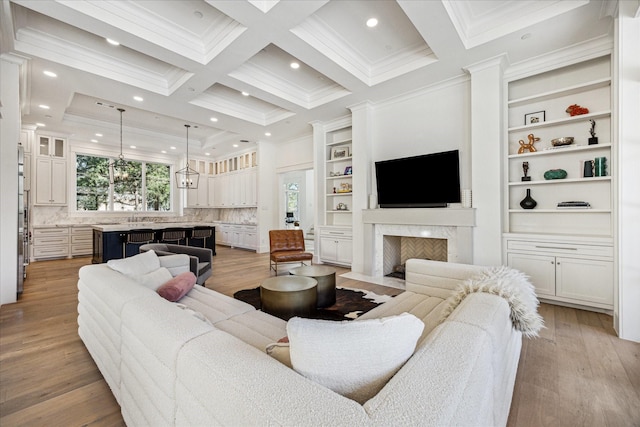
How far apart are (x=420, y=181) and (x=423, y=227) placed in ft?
2.38

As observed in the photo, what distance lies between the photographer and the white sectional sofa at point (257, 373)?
28.5 inches

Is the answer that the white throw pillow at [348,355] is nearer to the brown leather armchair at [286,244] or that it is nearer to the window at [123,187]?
the brown leather armchair at [286,244]

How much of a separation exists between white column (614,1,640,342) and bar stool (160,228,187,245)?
22.8 ft

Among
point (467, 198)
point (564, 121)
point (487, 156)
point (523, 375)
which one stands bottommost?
point (523, 375)

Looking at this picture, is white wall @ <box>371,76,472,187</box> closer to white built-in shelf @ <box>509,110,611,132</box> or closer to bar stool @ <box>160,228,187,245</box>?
white built-in shelf @ <box>509,110,611,132</box>

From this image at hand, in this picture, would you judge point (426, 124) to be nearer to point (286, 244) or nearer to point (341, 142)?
point (341, 142)

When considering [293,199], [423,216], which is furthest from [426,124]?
[293,199]

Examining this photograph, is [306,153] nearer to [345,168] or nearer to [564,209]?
[345,168]

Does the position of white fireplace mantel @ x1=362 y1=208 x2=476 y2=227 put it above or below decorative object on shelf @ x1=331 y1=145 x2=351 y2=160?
below

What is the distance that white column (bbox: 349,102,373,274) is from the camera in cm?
499

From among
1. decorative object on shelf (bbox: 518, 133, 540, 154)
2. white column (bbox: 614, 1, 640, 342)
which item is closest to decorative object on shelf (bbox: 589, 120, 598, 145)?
decorative object on shelf (bbox: 518, 133, 540, 154)

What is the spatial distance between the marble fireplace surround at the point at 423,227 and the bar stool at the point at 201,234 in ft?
13.1

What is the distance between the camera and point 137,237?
18.8ft

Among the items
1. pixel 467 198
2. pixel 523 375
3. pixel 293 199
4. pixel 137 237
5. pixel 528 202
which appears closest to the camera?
pixel 523 375
